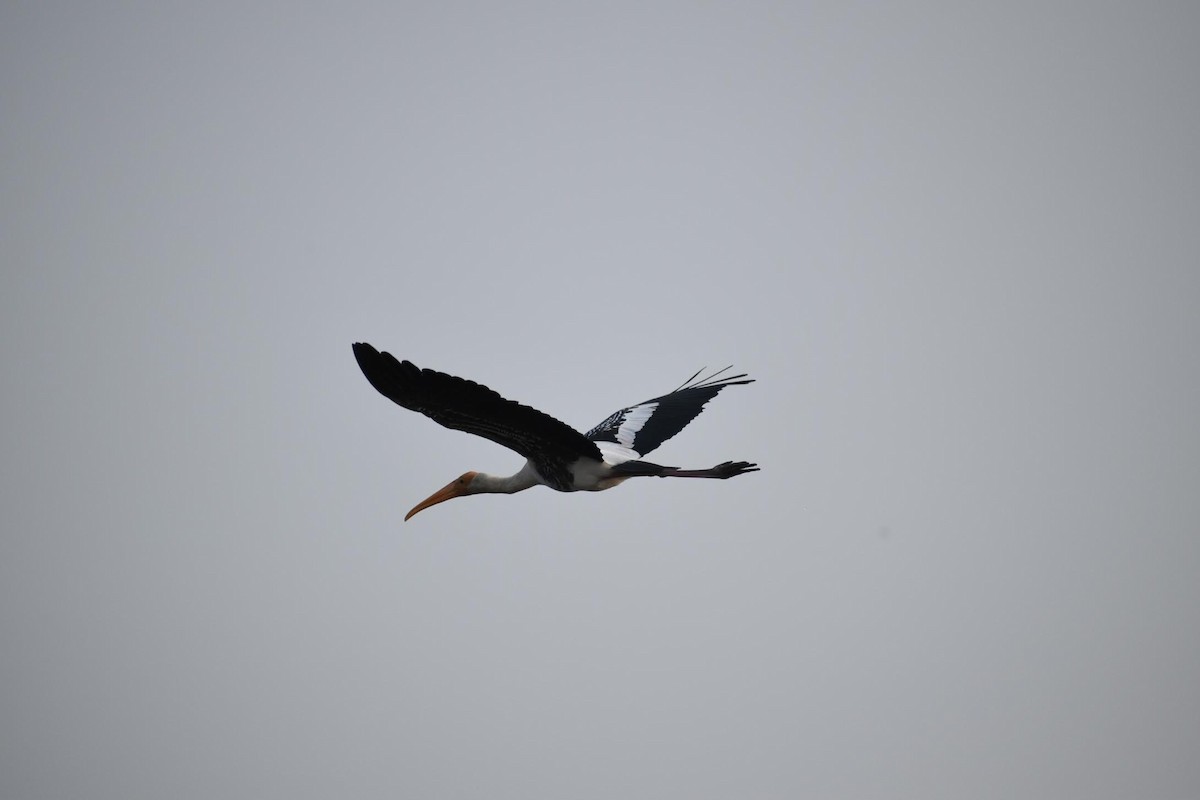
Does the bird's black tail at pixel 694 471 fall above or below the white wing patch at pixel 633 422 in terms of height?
below

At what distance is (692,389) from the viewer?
19.5m

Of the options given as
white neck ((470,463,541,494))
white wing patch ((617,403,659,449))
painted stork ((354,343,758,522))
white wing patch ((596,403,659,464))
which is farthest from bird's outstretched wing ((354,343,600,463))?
white wing patch ((617,403,659,449))

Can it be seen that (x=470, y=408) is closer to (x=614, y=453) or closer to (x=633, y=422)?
(x=614, y=453)

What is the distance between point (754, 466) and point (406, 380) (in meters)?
4.71

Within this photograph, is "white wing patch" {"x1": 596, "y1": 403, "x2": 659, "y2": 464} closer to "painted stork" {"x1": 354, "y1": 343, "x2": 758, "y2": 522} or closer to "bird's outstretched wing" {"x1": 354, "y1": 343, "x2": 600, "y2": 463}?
"painted stork" {"x1": 354, "y1": 343, "x2": 758, "y2": 522}

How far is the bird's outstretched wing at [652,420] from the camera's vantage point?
56.3 feet

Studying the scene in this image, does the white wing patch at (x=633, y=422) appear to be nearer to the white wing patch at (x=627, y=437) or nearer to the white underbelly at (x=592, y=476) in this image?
the white wing patch at (x=627, y=437)

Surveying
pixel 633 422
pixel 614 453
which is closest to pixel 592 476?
pixel 614 453

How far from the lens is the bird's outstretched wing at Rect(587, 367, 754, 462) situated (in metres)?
17.2

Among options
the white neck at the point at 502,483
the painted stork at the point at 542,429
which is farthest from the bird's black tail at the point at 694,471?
the white neck at the point at 502,483

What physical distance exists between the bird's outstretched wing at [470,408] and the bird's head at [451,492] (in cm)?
246

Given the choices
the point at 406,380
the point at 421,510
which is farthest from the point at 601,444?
the point at 406,380

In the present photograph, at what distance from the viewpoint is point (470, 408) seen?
1270 cm

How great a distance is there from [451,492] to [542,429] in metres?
4.10
